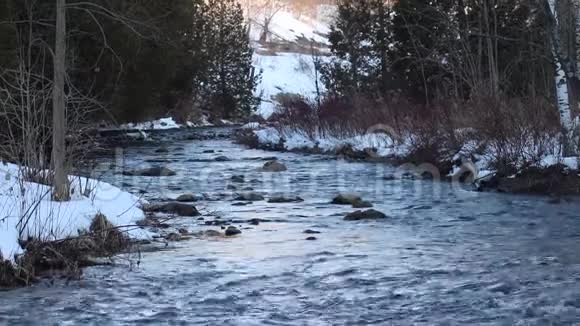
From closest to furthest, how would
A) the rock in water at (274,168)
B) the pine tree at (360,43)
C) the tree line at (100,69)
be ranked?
the tree line at (100,69) → the rock in water at (274,168) → the pine tree at (360,43)

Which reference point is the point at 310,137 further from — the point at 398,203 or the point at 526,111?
the point at 398,203

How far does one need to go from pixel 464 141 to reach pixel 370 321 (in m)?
11.0

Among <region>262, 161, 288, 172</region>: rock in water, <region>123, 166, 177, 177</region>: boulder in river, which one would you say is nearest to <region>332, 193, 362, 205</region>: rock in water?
<region>123, 166, 177, 177</region>: boulder in river

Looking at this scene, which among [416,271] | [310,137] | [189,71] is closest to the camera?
[416,271]

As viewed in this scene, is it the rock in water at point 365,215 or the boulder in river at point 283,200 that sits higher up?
the boulder in river at point 283,200

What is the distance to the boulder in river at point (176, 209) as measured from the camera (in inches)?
428

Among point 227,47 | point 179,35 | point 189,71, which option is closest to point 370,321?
point 179,35

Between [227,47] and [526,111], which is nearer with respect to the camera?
[526,111]

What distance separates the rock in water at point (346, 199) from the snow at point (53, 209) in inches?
137

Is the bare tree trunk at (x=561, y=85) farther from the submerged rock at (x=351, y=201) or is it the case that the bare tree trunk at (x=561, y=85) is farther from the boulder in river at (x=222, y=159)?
the boulder in river at (x=222, y=159)

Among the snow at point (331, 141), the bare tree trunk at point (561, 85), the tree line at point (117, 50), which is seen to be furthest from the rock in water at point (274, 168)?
the bare tree trunk at point (561, 85)

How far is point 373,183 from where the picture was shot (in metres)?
15.0

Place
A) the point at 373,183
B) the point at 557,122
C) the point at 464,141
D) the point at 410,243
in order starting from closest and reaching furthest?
the point at 410,243
the point at 557,122
the point at 373,183
the point at 464,141

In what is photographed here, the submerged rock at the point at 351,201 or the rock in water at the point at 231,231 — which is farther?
the submerged rock at the point at 351,201
